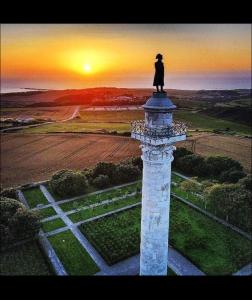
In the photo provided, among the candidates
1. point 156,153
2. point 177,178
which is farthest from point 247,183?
point 156,153

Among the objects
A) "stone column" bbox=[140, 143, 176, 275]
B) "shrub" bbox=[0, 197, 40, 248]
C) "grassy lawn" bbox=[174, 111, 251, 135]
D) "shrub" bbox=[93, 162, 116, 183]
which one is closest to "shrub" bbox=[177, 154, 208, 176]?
"shrub" bbox=[93, 162, 116, 183]

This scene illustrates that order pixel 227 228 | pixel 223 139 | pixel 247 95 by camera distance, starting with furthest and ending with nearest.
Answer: pixel 247 95 < pixel 223 139 < pixel 227 228

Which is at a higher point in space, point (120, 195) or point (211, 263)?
point (120, 195)

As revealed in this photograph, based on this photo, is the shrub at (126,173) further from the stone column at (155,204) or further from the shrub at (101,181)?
the stone column at (155,204)

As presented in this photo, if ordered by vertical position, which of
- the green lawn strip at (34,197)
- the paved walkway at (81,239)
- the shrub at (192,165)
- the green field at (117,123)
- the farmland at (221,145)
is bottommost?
the paved walkway at (81,239)

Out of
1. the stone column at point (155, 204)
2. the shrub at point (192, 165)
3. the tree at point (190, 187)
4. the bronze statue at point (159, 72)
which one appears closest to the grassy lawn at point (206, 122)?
the shrub at point (192, 165)
